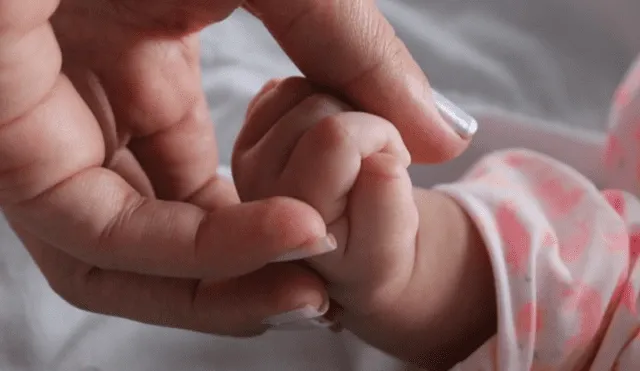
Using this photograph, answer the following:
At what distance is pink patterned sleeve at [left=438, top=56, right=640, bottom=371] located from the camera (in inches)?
22.6

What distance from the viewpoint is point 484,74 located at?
914mm

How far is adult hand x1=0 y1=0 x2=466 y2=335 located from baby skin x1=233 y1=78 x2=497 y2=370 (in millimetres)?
28

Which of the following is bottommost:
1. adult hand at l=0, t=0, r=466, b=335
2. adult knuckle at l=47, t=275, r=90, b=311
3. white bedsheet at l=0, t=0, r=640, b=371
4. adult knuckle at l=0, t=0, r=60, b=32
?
adult knuckle at l=47, t=275, r=90, b=311

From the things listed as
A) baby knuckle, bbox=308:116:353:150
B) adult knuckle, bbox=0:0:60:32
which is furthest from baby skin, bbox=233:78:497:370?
adult knuckle, bbox=0:0:60:32

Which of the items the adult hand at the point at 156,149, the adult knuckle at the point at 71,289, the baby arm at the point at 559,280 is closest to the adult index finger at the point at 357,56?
the adult hand at the point at 156,149

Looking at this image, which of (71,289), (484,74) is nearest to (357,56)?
(71,289)

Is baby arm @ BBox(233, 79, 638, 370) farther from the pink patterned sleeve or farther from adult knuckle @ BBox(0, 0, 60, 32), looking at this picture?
adult knuckle @ BBox(0, 0, 60, 32)

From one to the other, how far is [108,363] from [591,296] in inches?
15.3

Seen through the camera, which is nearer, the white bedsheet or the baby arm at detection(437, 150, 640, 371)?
the baby arm at detection(437, 150, 640, 371)

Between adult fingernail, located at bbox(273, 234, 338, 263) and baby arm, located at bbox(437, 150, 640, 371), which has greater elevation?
adult fingernail, located at bbox(273, 234, 338, 263)

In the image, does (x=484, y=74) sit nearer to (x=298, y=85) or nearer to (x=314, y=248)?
(x=298, y=85)

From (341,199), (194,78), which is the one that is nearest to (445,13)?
(194,78)

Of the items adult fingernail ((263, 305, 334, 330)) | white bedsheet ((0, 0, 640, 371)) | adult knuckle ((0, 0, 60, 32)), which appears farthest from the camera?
white bedsheet ((0, 0, 640, 371))

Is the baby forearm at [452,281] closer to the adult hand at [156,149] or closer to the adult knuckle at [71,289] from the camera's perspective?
the adult hand at [156,149]
